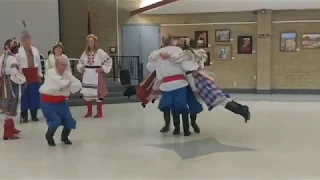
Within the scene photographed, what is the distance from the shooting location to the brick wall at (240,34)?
529 inches

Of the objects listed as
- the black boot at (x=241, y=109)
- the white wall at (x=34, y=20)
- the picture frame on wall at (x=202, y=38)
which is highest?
the white wall at (x=34, y=20)

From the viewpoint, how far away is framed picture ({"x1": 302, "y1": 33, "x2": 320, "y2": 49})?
1327 centimetres

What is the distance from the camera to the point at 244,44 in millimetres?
13797

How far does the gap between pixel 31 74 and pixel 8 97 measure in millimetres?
1646

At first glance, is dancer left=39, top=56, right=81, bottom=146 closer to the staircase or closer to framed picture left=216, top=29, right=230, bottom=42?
the staircase

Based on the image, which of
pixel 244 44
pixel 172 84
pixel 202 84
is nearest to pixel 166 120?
pixel 172 84

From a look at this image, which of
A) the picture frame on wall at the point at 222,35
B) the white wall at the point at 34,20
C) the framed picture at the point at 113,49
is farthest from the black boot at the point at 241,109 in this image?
the framed picture at the point at 113,49

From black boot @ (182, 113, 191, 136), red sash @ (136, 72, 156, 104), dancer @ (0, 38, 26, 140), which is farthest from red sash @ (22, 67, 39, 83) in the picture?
black boot @ (182, 113, 191, 136)

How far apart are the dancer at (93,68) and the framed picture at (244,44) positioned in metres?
6.46

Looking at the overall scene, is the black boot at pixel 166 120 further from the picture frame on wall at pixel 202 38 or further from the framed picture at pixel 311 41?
the framed picture at pixel 311 41

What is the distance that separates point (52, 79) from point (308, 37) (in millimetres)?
9738

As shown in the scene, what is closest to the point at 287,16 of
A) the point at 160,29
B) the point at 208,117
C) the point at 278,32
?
the point at 278,32

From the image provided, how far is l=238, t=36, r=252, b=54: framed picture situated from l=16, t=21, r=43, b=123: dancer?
24.7 ft

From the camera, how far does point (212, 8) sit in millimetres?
13250
